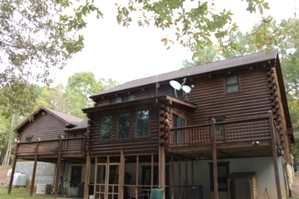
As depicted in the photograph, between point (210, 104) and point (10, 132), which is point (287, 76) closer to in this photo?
point (210, 104)

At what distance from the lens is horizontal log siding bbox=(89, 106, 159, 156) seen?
43.7ft

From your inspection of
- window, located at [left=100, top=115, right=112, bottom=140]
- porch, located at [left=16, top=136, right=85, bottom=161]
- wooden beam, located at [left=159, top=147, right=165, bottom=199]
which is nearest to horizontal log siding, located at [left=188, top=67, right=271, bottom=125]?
wooden beam, located at [left=159, top=147, right=165, bottom=199]

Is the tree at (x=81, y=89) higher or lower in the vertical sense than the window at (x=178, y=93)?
higher

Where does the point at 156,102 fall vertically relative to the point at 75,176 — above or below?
above

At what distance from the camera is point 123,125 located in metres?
14.6

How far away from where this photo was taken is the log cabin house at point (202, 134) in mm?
12031

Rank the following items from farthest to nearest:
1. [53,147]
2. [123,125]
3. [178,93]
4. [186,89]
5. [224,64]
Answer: [53,147] → [224,64] → [178,93] → [186,89] → [123,125]

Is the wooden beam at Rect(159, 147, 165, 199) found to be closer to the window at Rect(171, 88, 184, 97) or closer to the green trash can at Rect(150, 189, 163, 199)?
the green trash can at Rect(150, 189, 163, 199)

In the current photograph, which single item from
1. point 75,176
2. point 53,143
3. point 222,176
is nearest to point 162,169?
point 222,176

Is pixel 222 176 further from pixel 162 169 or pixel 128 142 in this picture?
pixel 128 142

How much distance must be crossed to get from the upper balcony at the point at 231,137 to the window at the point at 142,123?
5.14 feet

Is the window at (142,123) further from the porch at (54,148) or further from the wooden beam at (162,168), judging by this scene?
the porch at (54,148)

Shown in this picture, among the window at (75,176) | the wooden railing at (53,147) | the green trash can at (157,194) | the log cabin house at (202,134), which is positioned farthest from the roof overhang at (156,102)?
the window at (75,176)

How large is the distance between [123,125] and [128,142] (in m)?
1.05
